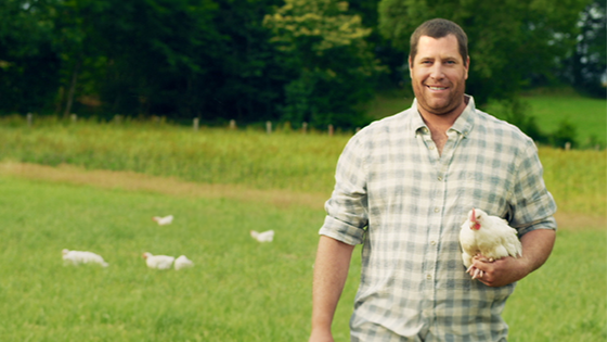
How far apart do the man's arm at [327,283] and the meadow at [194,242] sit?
370 cm

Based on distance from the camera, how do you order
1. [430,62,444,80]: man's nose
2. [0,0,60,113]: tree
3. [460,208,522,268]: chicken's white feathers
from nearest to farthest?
1. [460,208,522,268]: chicken's white feathers
2. [430,62,444,80]: man's nose
3. [0,0,60,113]: tree

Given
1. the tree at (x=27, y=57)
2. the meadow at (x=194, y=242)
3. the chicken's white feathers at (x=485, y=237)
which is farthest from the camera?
the tree at (x=27, y=57)

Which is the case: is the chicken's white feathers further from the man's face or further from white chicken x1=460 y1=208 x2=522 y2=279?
the man's face

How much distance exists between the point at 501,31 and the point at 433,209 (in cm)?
3266

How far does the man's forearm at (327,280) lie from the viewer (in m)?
2.44

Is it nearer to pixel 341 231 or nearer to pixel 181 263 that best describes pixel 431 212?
pixel 341 231

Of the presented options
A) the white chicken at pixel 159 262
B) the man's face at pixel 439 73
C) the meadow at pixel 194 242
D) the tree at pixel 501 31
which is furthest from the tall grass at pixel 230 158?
the man's face at pixel 439 73

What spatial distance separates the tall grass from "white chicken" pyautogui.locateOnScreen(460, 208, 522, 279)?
14.6 m

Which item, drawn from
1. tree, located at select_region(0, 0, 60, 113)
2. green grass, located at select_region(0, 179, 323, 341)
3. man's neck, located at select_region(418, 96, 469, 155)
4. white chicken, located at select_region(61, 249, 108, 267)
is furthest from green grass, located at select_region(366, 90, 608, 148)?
man's neck, located at select_region(418, 96, 469, 155)

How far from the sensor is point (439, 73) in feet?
7.82

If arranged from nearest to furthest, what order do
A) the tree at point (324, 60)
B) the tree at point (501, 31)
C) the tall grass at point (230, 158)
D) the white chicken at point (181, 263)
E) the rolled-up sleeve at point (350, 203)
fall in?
1. the rolled-up sleeve at point (350, 203)
2. the white chicken at point (181, 263)
3. the tall grass at point (230, 158)
4. the tree at point (501, 31)
5. the tree at point (324, 60)

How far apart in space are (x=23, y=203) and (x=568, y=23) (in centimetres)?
2982

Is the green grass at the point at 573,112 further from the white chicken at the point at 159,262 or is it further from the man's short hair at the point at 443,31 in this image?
the man's short hair at the point at 443,31

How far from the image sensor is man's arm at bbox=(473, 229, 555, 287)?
7.59 feet
